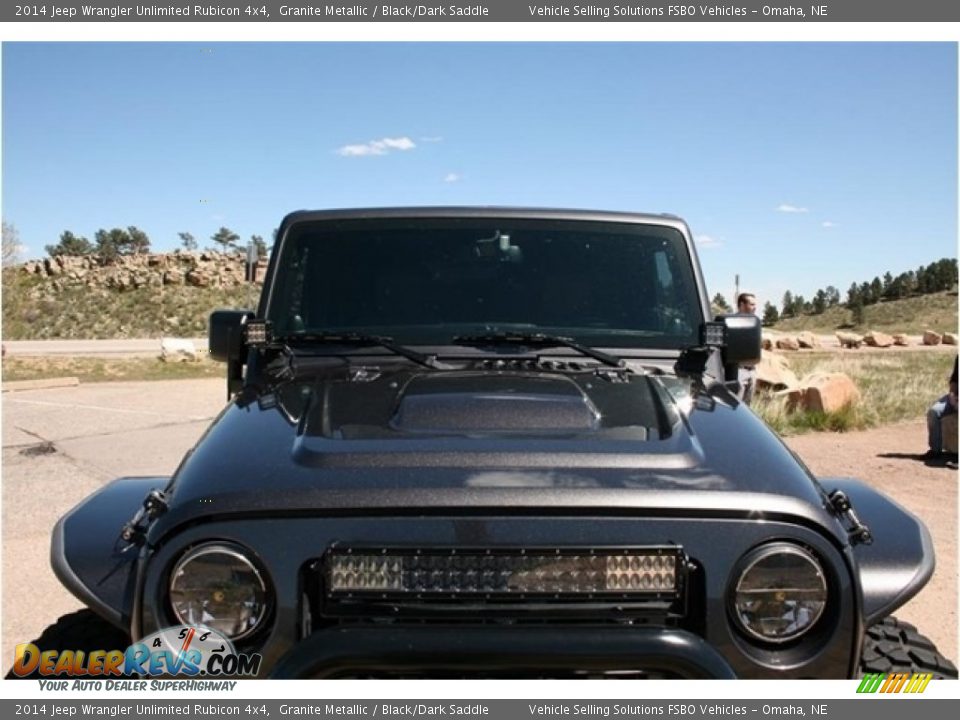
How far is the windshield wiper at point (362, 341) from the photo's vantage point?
3100 mm

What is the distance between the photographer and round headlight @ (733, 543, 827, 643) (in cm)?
208

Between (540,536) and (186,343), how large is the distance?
2196 cm

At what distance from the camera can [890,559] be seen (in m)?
2.33

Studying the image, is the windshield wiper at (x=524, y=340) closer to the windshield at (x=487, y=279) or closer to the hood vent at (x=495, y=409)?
the windshield at (x=487, y=279)

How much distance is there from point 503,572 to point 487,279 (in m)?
1.67

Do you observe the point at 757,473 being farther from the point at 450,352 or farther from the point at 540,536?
the point at 450,352

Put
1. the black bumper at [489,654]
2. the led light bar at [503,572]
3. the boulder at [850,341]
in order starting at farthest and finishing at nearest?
the boulder at [850,341] → the led light bar at [503,572] → the black bumper at [489,654]

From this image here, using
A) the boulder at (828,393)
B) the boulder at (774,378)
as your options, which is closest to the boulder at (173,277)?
the boulder at (774,378)

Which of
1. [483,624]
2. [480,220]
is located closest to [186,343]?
[480,220]

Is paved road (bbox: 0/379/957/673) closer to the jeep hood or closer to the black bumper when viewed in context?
the jeep hood

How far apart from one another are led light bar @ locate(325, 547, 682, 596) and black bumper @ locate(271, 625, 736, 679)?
0.32 ft

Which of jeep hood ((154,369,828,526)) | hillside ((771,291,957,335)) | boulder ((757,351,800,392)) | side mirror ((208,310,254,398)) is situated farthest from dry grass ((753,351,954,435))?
hillside ((771,291,957,335))

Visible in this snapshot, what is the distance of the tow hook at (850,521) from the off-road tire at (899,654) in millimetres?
197

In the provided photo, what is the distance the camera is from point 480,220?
3598 millimetres
